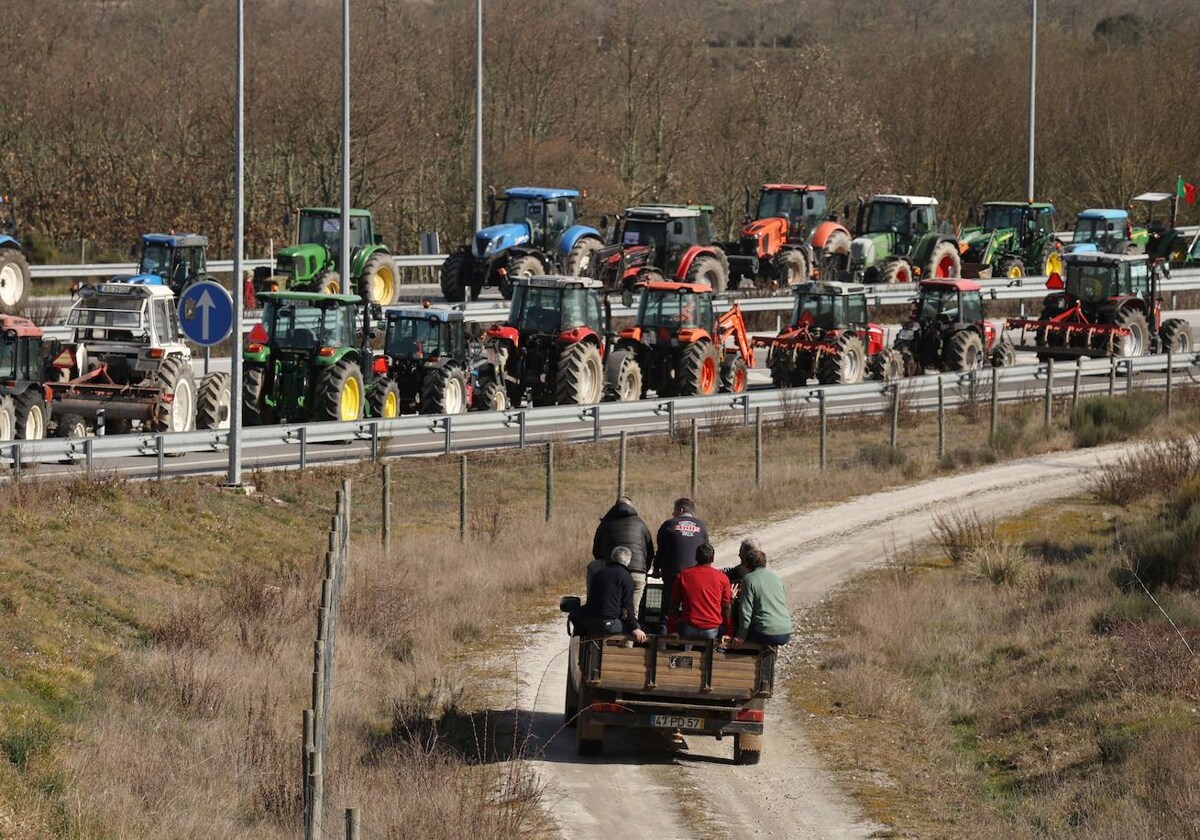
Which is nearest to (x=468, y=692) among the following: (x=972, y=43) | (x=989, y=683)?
(x=989, y=683)

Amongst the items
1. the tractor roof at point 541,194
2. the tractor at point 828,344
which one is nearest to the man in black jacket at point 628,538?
the tractor at point 828,344

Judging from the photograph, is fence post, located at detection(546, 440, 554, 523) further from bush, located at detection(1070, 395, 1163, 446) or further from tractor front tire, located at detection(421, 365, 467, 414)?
bush, located at detection(1070, 395, 1163, 446)

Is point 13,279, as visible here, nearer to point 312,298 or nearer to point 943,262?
point 312,298

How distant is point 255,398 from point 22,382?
146 inches

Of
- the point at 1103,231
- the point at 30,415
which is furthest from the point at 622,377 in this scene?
the point at 1103,231

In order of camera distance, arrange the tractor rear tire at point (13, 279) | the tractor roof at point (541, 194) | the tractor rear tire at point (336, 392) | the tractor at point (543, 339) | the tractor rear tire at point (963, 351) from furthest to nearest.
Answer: the tractor roof at point (541, 194)
the tractor rear tire at point (963, 351)
the tractor rear tire at point (13, 279)
the tractor at point (543, 339)
the tractor rear tire at point (336, 392)

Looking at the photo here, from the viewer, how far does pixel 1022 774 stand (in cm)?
1379

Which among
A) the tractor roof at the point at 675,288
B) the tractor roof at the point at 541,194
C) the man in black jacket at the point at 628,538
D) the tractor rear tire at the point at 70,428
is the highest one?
the tractor roof at the point at 541,194

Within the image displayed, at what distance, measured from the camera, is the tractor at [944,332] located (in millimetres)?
37438

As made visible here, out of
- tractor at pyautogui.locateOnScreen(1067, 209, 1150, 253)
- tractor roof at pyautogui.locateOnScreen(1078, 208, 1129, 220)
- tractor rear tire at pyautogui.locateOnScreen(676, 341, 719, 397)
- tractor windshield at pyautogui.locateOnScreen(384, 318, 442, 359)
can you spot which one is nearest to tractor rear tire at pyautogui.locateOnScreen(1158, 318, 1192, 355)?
tractor at pyautogui.locateOnScreen(1067, 209, 1150, 253)

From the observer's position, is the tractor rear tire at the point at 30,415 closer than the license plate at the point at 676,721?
No

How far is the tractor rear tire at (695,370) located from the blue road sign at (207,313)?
1199 centimetres

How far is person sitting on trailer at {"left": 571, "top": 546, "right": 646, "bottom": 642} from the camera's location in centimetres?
1375

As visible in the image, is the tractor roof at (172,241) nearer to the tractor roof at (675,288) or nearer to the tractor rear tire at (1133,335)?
the tractor roof at (675,288)
